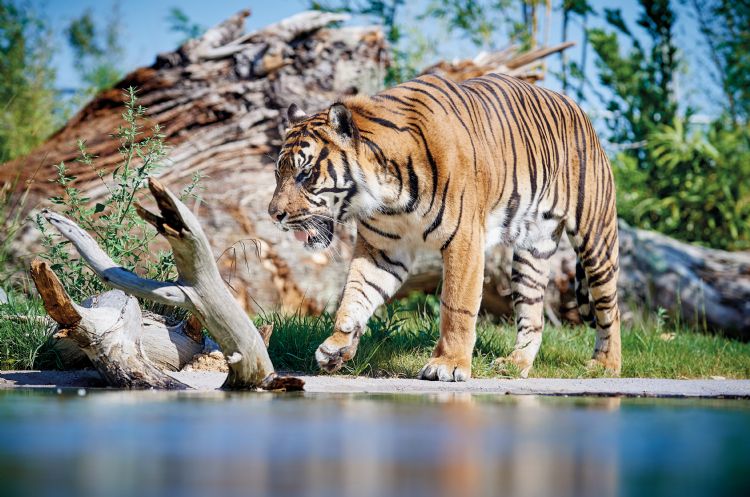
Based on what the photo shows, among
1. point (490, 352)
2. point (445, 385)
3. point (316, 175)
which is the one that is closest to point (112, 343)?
point (316, 175)

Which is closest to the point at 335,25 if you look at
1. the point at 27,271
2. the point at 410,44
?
the point at 410,44

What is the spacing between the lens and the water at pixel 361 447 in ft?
7.59

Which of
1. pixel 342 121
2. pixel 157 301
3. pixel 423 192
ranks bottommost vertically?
pixel 157 301

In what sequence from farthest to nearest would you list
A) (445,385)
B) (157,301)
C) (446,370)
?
(446,370), (445,385), (157,301)

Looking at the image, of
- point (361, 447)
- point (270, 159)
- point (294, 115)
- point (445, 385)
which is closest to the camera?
point (361, 447)

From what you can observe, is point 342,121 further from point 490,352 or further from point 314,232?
point 490,352

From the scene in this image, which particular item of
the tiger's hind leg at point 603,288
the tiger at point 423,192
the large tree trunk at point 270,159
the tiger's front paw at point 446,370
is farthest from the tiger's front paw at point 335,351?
the large tree trunk at point 270,159

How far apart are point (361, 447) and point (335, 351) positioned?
7.39 feet

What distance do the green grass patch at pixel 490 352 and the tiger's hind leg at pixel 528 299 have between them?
158 mm

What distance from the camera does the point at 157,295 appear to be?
4121 mm

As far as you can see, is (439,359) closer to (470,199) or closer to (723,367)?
(470,199)

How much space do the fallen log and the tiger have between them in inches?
26.1

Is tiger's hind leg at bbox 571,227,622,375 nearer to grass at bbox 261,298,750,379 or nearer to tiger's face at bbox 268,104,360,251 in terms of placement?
grass at bbox 261,298,750,379

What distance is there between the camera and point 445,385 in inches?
194
